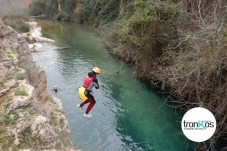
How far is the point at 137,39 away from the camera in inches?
711

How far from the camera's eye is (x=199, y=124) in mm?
6020

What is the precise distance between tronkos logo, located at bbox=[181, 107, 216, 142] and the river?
6824 mm

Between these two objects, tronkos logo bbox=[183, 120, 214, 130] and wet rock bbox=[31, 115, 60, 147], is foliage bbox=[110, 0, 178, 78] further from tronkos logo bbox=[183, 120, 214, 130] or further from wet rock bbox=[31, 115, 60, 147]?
wet rock bbox=[31, 115, 60, 147]

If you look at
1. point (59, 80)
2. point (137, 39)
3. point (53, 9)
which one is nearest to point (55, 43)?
point (59, 80)

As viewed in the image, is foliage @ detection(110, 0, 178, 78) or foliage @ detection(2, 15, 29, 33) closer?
foliage @ detection(110, 0, 178, 78)

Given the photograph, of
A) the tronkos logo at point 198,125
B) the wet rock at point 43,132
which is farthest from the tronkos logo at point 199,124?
the wet rock at point 43,132

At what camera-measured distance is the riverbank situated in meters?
6.16

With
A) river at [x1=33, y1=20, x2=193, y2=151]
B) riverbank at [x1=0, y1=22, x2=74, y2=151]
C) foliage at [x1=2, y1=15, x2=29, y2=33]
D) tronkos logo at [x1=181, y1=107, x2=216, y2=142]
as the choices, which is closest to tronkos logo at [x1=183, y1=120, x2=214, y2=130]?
tronkos logo at [x1=181, y1=107, x2=216, y2=142]

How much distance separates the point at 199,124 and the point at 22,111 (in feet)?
12.9

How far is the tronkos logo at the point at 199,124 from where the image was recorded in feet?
19.6

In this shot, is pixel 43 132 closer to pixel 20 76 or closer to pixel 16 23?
pixel 20 76

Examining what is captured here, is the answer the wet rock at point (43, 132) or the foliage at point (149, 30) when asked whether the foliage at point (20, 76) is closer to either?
the wet rock at point (43, 132)

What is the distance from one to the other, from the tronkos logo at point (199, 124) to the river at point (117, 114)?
682 centimetres

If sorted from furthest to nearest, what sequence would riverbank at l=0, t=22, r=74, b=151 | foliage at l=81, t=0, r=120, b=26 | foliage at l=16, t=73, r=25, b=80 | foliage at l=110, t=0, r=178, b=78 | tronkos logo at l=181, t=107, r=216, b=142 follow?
foliage at l=81, t=0, r=120, b=26 < foliage at l=110, t=0, r=178, b=78 < foliage at l=16, t=73, r=25, b=80 < riverbank at l=0, t=22, r=74, b=151 < tronkos logo at l=181, t=107, r=216, b=142
